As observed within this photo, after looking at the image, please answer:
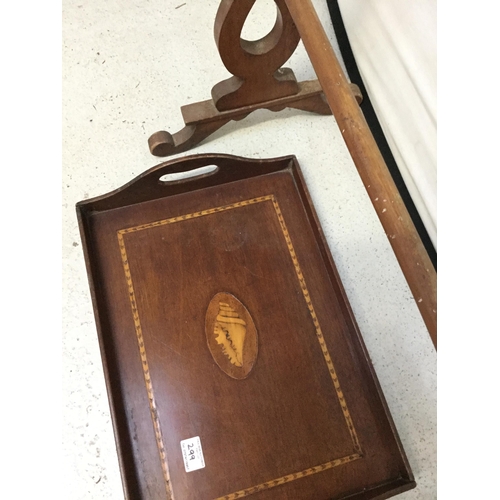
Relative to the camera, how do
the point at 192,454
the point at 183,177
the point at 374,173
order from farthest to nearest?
1. the point at 183,177
2. the point at 192,454
3. the point at 374,173

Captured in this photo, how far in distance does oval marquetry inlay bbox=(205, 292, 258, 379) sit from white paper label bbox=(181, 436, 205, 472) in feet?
0.44

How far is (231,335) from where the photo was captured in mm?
863

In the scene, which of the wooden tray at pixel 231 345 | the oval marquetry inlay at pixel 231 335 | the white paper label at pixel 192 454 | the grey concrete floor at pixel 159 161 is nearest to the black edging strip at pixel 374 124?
the grey concrete floor at pixel 159 161

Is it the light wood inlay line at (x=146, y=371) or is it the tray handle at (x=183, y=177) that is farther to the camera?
the tray handle at (x=183, y=177)

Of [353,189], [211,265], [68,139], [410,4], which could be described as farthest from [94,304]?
[410,4]

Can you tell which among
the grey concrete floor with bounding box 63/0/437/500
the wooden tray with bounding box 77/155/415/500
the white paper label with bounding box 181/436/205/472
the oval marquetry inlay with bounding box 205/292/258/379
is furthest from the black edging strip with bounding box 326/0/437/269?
the white paper label with bounding box 181/436/205/472

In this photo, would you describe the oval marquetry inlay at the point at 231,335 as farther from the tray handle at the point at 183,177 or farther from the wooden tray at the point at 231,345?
the tray handle at the point at 183,177

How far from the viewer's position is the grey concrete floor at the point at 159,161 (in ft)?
2.91

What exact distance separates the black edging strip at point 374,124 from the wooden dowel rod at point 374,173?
0.40 m

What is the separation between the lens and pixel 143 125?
3.70 feet

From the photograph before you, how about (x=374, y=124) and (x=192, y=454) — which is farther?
(x=374, y=124)

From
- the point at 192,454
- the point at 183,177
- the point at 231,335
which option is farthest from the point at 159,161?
the point at 192,454

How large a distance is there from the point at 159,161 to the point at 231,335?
49cm

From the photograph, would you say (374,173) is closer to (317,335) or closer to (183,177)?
(317,335)
